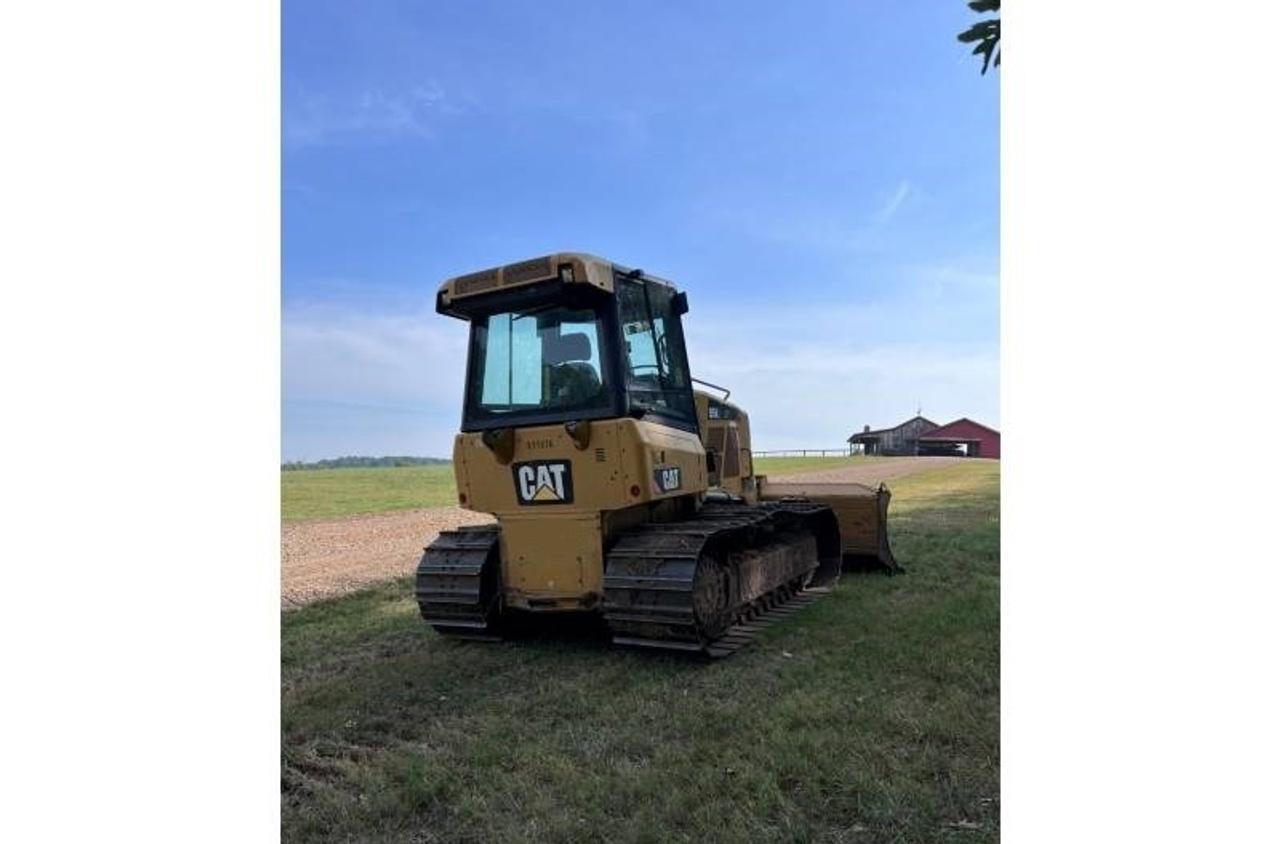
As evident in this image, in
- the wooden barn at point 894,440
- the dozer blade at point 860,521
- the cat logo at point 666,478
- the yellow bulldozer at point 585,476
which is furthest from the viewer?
the wooden barn at point 894,440

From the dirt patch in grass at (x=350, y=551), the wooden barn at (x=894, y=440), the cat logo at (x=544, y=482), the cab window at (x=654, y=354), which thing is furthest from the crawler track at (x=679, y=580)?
the wooden barn at (x=894, y=440)

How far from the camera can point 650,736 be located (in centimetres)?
408

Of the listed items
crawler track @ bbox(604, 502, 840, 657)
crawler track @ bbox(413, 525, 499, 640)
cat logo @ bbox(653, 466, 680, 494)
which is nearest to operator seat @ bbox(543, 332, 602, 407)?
cat logo @ bbox(653, 466, 680, 494)

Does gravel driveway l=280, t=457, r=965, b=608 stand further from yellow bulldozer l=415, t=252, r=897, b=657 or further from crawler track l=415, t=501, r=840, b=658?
yellow bulldozer l=415, t=252, r=897, b=657

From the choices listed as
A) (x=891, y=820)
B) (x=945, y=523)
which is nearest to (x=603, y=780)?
(x=891, y=820)

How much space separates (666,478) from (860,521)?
388 centimetres

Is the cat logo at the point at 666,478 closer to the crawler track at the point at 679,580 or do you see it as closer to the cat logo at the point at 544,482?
the crawler track at the point at 679,580

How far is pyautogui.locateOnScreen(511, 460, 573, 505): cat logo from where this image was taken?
5680 millimetres

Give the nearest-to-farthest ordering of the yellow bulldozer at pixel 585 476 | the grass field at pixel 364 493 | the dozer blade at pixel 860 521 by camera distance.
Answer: the yellow bulldozer at pixel 585 476, the dozer blade at pixel 860 521, the grass field at pixel 364 493

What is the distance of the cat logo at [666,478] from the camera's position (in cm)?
561

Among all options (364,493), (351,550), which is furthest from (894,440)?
(351,550)

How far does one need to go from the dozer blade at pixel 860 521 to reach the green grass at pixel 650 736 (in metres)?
2.06

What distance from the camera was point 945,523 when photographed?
13.0 meters

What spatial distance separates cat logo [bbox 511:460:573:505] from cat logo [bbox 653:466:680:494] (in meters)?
0.59
